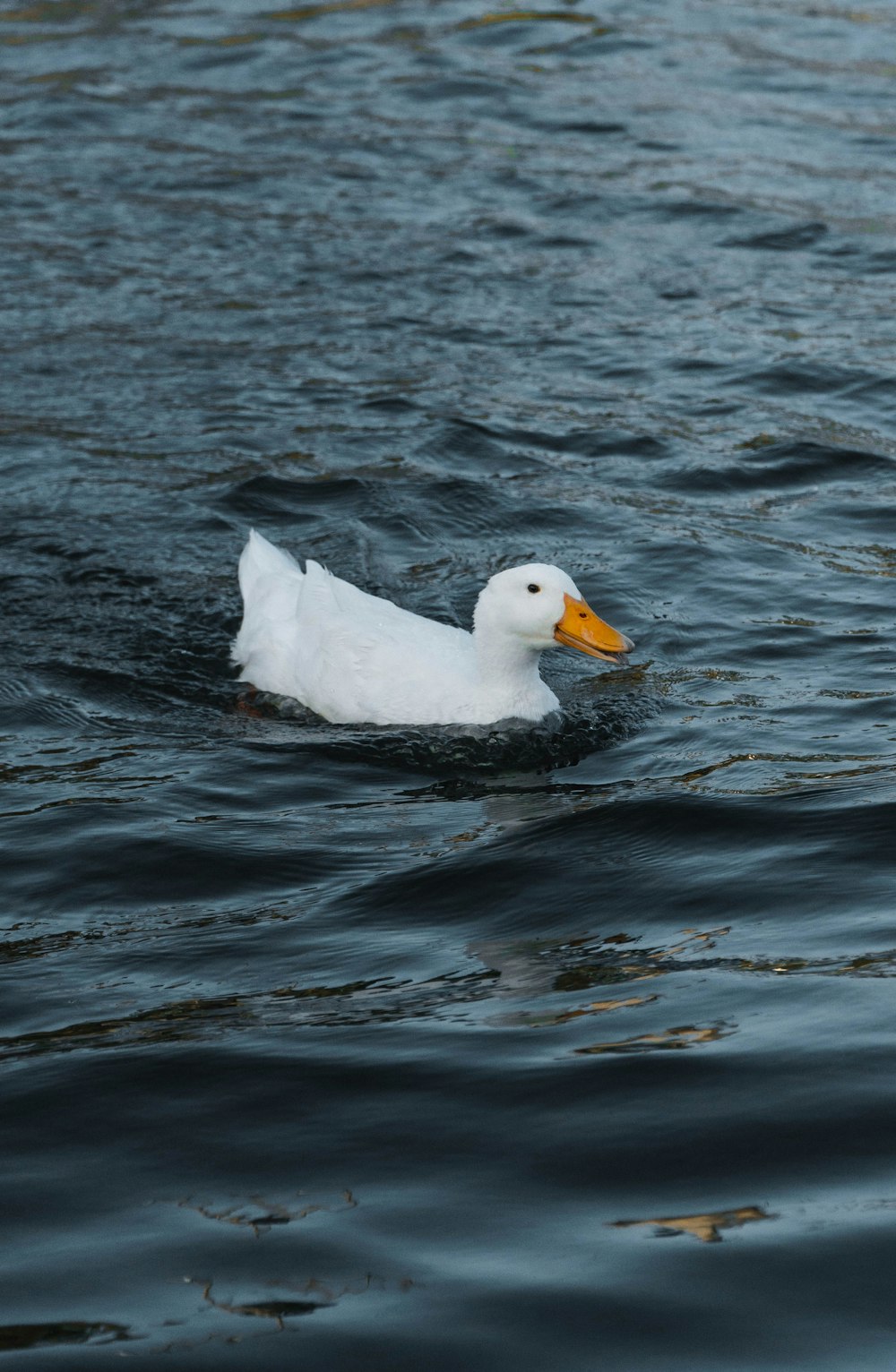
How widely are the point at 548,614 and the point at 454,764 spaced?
2.38 ft

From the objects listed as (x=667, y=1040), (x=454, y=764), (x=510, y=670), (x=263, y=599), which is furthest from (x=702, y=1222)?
(x=263, y=599)

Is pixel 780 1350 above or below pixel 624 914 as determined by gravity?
above

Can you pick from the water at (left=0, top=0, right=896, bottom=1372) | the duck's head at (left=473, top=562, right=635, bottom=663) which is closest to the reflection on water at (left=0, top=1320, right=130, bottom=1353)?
the water at (left=0, top=0, right=896, bottom=1372)

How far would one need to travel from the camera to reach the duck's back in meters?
7.19

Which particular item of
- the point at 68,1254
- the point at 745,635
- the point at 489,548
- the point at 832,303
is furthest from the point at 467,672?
the point at 832,303

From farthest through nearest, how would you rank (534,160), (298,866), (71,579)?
(534,160), (71,579), (298,866)

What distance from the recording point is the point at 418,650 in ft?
24.1

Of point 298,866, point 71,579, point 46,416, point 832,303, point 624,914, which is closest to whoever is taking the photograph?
point 624,914

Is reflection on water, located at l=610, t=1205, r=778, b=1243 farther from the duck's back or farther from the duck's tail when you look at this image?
the duck's tail

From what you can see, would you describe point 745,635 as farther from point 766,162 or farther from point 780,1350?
point 766,162

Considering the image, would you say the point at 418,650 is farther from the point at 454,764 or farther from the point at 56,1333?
the point at 56,1333

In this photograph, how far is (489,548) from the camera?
916cm

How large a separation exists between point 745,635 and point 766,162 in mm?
8743

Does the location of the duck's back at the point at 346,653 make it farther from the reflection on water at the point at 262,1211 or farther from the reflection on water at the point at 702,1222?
the reflection on water at the point at 702,1222
